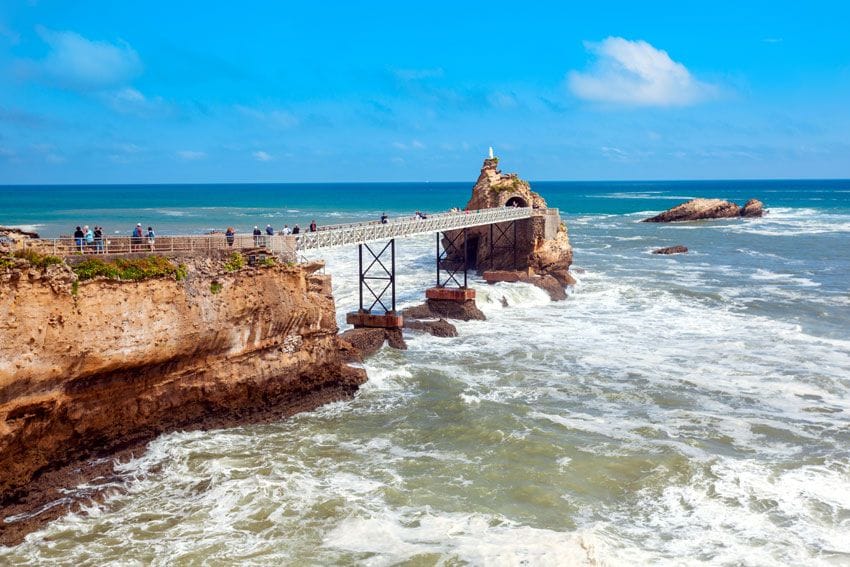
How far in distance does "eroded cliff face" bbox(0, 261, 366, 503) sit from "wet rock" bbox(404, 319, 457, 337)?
27.2ft

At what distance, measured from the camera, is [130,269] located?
17531 millimetres

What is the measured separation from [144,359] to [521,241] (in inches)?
1222

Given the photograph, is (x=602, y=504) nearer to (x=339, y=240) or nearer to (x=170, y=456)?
(x=170, y=456)

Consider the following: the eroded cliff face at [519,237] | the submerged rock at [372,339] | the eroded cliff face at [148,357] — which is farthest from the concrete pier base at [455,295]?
the eroded cliff face at [148,357]

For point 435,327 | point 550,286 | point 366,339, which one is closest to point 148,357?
point 366,339

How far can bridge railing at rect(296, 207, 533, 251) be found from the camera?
24703 mm

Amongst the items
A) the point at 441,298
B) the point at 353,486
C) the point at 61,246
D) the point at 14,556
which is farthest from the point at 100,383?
the point at 441,298

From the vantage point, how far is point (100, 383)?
17078 millimetres

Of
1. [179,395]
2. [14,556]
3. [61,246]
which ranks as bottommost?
[14,556]

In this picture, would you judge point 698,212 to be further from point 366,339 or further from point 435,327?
point 366,339

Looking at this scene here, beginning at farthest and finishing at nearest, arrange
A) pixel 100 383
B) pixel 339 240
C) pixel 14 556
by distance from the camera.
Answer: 1. pixel 339 240
2. pixel 100 383
3. pixel 14 556

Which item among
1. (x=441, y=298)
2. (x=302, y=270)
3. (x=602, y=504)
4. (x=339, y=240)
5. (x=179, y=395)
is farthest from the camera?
(x=441, y=298)

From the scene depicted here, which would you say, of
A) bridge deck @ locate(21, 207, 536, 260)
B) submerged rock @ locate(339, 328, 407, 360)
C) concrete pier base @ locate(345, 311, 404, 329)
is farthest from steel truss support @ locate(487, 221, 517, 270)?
submerged rock @ locate(339, 328, 407, 360)

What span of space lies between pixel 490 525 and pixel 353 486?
324 cm
